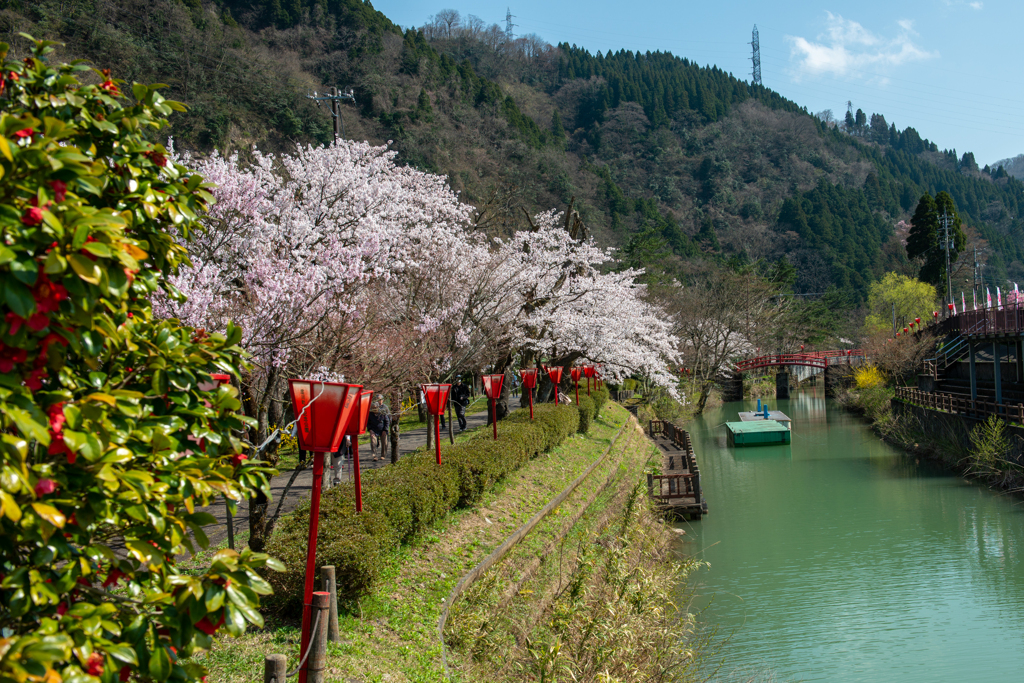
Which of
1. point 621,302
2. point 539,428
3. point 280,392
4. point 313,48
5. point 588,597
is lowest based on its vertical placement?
point 588,597

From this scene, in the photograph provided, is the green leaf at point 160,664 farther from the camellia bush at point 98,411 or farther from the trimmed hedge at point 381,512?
the trimmed hedge at point 381,512

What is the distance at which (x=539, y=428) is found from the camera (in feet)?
53.8

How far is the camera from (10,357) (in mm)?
2074

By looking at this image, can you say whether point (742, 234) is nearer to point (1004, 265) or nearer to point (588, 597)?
point (1004, 265)

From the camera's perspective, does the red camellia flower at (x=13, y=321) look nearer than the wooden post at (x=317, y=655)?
Yes

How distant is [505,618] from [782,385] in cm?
4858

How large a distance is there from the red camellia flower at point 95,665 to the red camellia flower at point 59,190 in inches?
57.6

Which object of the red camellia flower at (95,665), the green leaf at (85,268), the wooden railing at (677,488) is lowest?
the wooden railing at (677,488)

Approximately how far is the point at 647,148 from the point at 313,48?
54.5 m

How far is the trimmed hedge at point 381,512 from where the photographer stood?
6586 millimetres

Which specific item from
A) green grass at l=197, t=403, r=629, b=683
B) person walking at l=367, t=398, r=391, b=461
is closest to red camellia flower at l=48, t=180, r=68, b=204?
green grass at l=197, t=403, r=629, b=683

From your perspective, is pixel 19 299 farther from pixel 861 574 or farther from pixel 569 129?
pixel 569 129

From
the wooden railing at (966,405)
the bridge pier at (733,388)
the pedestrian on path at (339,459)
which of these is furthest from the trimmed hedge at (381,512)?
the bridge pier at (733,388)

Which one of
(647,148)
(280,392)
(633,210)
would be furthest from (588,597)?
(647,148)
